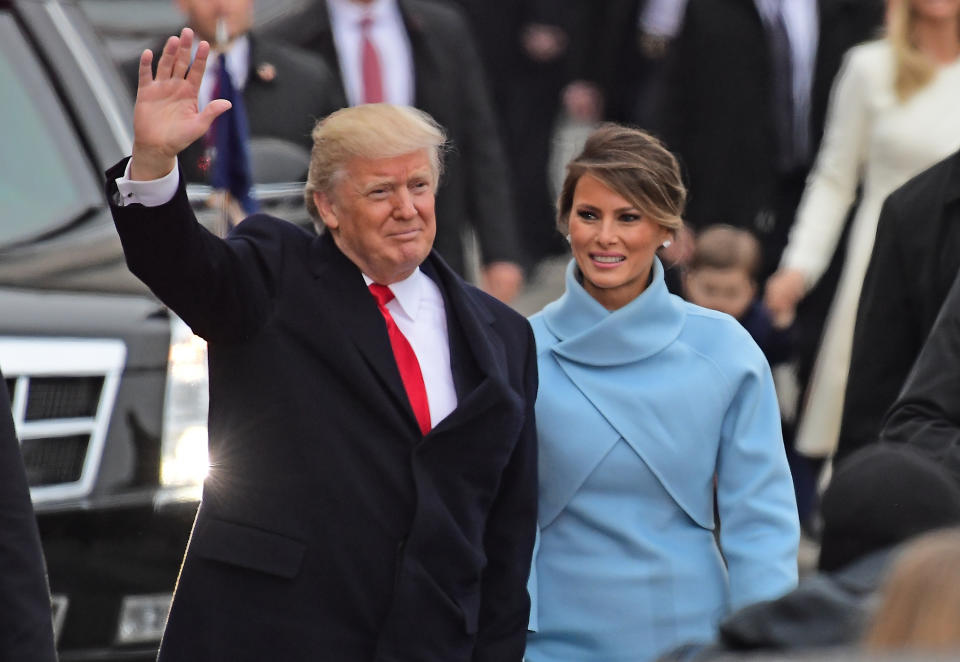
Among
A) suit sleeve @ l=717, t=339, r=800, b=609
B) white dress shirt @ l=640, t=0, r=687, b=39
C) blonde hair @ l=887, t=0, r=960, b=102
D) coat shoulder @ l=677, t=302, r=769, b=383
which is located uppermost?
coat shoulder @ l=677, t=302, r=769, b=383

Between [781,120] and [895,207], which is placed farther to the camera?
[781,120]

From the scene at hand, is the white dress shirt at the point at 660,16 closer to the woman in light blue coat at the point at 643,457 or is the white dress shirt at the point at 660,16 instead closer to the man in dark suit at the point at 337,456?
the woman in light blue coat at the point at 643,457

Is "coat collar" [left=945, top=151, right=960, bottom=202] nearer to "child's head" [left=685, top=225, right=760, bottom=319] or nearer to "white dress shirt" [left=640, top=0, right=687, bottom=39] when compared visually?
"child's head" [left=685, top=225, right=760, bottom=319]

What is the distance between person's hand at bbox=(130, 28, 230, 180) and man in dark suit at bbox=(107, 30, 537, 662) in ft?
0.05

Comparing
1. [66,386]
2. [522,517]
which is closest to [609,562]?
[522,517]

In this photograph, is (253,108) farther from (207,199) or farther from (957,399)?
(957,399)

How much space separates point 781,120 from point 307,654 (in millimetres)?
5554

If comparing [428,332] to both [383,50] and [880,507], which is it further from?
[383,50]

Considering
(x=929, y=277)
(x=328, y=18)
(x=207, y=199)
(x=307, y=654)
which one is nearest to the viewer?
(x=307, y=654)

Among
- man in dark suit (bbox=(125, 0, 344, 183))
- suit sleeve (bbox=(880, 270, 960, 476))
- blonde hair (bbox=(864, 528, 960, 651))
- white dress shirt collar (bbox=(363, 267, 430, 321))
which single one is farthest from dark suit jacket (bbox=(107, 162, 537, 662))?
man in dark suit (bbox=(125, 0, 344, 183))

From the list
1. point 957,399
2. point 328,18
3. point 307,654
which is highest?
point 957,399

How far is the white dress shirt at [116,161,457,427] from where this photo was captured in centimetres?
441

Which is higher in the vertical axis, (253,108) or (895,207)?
(895,207)

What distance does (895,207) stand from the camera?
5379 mm
